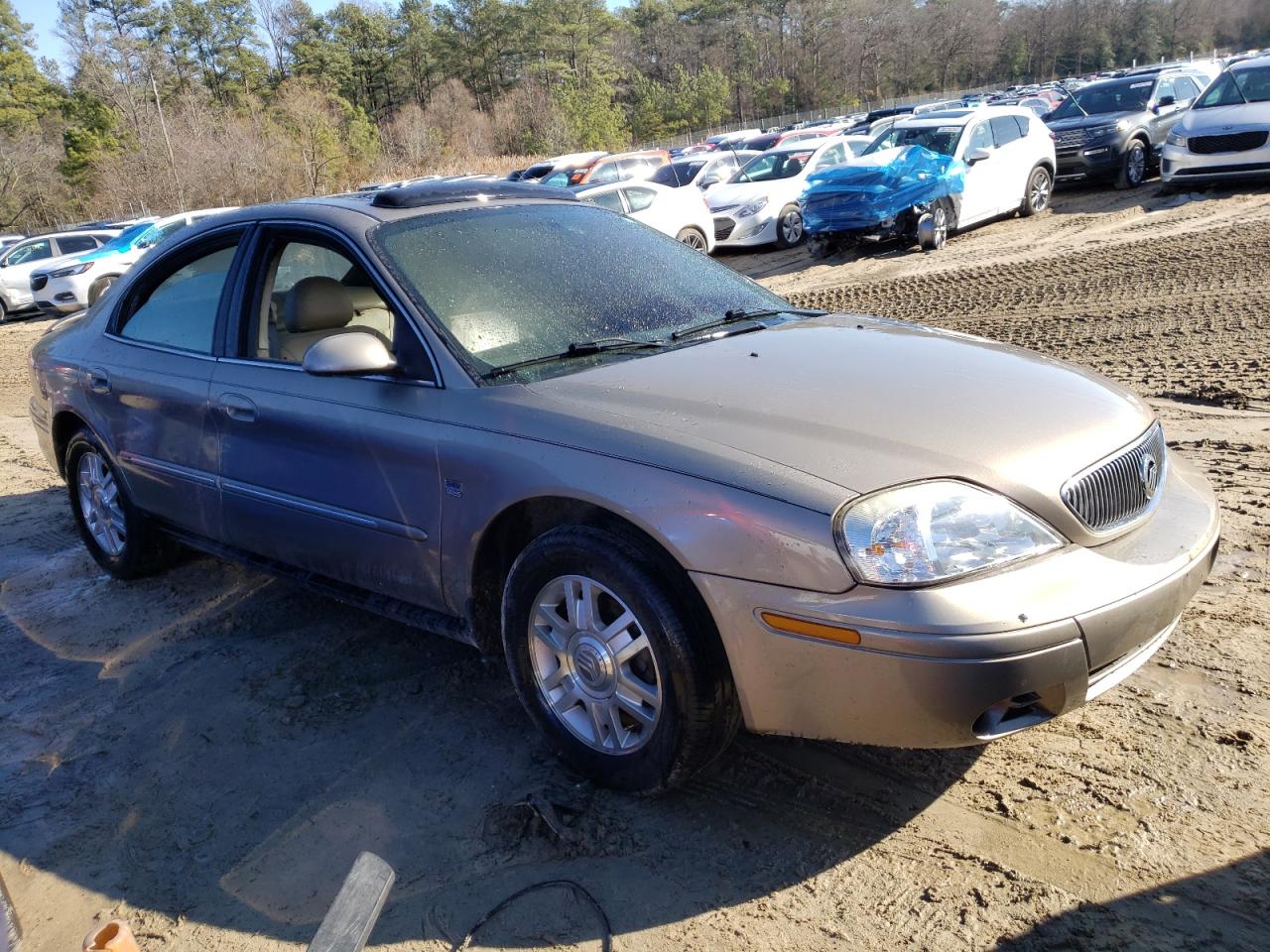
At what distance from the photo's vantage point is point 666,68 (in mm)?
94562

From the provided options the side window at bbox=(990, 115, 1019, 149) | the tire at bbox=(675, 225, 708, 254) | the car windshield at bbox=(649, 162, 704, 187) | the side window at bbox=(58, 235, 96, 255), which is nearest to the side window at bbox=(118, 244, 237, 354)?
the tire at bbox=(675, 225, 708, 254)

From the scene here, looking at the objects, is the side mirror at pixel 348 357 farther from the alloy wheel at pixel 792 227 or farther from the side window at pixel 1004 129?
the alloy wheel at pixel 792 227

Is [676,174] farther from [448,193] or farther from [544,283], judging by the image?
[544,283]

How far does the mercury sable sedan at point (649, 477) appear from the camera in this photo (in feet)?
8.36

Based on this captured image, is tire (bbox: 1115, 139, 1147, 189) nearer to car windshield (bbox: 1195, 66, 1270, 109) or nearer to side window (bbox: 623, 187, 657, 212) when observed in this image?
car windshield (bbox: 1195, 66, 1270, 109)

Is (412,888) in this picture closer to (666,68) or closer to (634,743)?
(634,743)

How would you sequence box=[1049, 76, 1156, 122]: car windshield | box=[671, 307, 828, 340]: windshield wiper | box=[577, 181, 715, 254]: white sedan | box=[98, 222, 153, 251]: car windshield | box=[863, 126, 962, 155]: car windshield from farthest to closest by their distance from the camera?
box=[98, 222, 153, 251]: car windshield
box=[1049, 76, 1156, 122]: car windshield
box=[577, 181, 715, 254]: white sedan
box=[863, 126, 962, 155]: car windshield
box=[671, 307, 828, 340]: windshield wiper

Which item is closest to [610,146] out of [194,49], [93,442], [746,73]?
[194,49]

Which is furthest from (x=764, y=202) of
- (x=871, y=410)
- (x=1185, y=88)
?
(x=871, y=410)

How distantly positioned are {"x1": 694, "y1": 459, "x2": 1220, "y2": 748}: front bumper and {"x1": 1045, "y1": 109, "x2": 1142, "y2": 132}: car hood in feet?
52.5

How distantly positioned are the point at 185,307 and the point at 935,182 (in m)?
11.5

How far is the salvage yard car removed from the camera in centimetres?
1398

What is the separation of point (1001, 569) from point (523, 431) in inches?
54.0

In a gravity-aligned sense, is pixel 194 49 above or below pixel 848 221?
above
